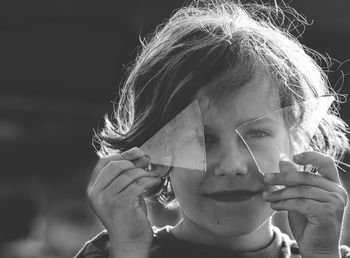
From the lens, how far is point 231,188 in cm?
97

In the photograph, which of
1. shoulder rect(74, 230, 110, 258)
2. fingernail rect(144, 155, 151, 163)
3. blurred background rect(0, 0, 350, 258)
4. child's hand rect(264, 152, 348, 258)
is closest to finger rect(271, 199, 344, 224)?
child's hand rect(264, 152, 348, 258)

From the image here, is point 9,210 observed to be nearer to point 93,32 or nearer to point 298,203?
point 93,32

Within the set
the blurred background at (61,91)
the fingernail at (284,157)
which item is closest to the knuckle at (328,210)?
the fingernail at (284,157)

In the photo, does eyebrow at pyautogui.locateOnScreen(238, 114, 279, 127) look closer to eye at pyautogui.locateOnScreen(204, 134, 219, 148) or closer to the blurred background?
eye at pyautogui.locateOnScreen(204, 134, 219, 148)

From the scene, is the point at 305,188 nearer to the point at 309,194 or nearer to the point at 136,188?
the point at 309,194

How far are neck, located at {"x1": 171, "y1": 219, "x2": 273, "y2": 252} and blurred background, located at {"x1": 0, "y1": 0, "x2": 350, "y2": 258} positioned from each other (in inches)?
52.3

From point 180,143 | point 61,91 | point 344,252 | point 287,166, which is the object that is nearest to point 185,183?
point 180,143

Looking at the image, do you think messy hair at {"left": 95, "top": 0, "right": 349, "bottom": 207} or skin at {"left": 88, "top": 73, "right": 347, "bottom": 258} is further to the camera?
messy hair at {"left": 95, "top": 0, "right": 349, "bottom": 207}

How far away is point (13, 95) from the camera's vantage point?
9.05 ft

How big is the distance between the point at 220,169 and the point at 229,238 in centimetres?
18

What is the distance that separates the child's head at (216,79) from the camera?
1.02 m

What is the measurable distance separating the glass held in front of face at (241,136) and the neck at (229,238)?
0.15m

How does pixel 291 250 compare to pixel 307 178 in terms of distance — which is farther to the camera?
pixel 291 250

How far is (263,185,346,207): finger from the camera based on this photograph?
0.93 meters
